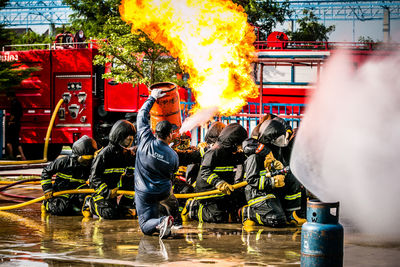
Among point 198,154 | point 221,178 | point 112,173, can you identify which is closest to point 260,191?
point 221,178

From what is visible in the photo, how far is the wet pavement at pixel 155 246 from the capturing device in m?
5.88

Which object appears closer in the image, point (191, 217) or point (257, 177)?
point (257, 177)

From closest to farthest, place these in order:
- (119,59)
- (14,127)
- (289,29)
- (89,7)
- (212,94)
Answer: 1. (212,94)
2. (119,59)
3. (14,127)
4. (89,7)
5. (289,29)

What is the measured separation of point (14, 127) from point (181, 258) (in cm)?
1466

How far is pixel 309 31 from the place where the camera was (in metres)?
32.5

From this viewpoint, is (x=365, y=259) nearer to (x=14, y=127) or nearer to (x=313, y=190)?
(x=313, y=190)

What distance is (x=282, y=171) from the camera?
25.7ft

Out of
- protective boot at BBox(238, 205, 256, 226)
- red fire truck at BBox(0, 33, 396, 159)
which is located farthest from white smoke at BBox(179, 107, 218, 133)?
red fire truck at BBox(0, 33, 396, 159)

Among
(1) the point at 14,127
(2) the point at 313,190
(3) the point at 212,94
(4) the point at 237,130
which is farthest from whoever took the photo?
(1) the point at 14,127

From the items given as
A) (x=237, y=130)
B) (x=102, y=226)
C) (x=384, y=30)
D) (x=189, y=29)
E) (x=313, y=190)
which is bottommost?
(x=102, y=226)

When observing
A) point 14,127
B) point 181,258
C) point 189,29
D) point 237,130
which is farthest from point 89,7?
point 181,258

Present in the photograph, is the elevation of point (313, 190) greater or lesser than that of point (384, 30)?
lesser

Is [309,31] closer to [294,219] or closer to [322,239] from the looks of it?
[294,219]

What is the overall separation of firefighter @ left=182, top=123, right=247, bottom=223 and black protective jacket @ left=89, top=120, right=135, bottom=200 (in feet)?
3.93
